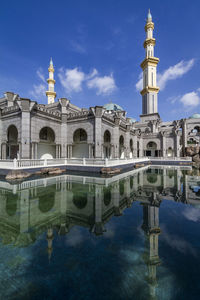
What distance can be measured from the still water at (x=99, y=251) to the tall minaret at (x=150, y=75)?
4198cm

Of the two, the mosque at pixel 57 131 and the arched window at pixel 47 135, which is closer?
the mosque at pixel 57 131

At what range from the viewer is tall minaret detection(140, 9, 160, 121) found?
42.1 metres

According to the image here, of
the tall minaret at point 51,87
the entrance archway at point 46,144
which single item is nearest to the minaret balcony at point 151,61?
the tall minaret at point 51,87

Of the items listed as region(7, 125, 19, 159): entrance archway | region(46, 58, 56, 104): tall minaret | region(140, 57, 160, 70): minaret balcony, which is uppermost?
region(140, 57, 160, 70): minaret balcony

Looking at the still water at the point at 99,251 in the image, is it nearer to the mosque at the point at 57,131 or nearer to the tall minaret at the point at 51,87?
the mosque at the point at 57,131

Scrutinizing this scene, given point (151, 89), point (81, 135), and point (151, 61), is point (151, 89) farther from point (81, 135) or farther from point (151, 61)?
point (81, 135)

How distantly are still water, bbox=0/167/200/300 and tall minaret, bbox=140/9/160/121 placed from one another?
42.0 metres

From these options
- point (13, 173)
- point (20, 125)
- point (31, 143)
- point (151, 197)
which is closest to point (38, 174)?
point (13, 173)

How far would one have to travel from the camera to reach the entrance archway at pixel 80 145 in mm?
19478

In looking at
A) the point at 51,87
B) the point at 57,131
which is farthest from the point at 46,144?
the point at 51,87

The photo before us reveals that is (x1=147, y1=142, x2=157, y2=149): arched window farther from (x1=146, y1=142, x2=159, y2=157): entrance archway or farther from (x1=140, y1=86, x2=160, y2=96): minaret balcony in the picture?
(x1=140, y1=86, x2=160, y2=96): minaret balcony

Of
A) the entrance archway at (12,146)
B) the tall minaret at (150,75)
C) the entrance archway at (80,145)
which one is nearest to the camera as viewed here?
the entrance archway at (12,146)

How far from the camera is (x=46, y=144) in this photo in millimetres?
18062

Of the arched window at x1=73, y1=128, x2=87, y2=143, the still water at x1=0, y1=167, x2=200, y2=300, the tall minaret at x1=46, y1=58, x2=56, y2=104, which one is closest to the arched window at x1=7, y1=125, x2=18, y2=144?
the arched window at x1=73, y1=128, x2=87, y2=143
